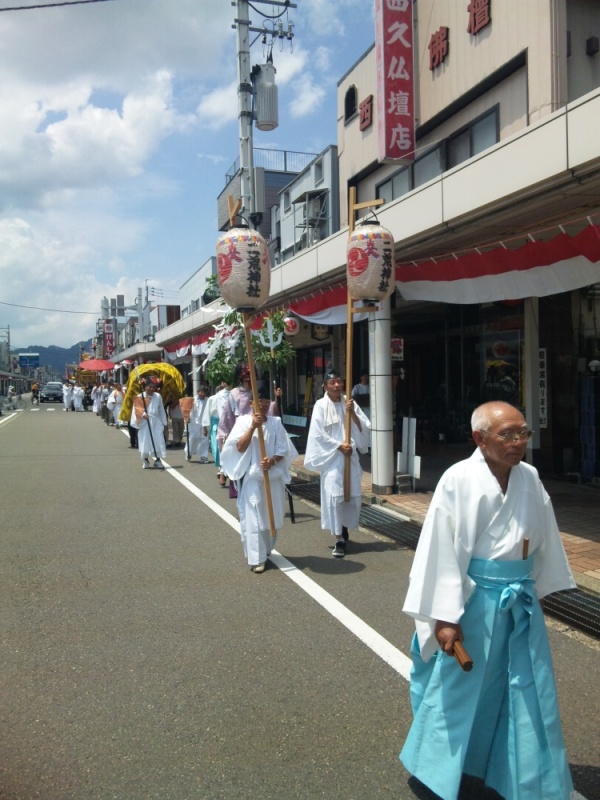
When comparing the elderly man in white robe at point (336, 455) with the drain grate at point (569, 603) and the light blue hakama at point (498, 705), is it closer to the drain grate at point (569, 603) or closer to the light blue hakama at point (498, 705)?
the drain grate at point (569, 603)

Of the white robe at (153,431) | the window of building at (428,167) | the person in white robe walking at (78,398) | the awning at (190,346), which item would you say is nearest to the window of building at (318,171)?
the awning at (190,346)

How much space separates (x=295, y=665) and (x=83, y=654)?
1382 millimetres

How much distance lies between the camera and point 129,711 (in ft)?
12.3

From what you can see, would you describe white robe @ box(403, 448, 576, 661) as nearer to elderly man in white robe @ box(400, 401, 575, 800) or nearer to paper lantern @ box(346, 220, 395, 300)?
elderly man in white robe @ box(400, 401, 575, 800)

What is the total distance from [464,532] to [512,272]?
568 centimetres

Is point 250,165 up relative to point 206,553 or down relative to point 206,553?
up

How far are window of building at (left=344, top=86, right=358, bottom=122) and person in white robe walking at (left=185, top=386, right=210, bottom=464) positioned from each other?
6909 mm

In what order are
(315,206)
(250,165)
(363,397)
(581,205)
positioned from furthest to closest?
(315,206) < (363,397) < (250,165) < (581,205)

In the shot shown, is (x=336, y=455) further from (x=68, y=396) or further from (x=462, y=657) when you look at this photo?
(x=68, y=396)

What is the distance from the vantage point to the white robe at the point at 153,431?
1448 cm

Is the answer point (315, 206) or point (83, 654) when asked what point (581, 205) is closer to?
point (83, 654)

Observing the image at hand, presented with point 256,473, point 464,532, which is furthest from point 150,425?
point 464,532

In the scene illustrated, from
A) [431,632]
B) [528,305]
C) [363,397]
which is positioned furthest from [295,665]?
[363,397]

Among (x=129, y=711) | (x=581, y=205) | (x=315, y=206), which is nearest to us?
(x=129, y=711)
